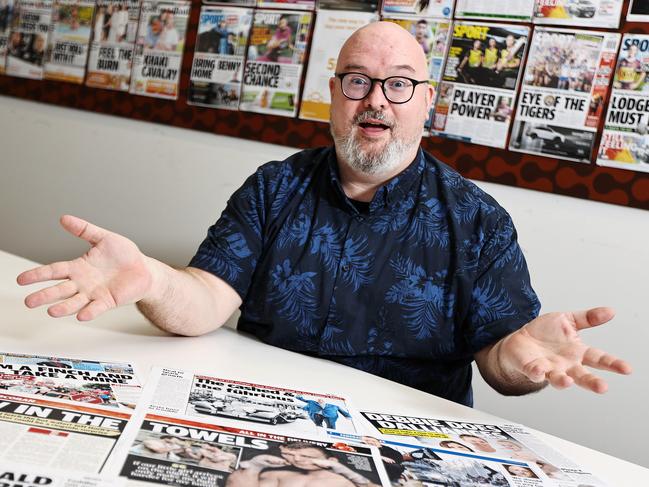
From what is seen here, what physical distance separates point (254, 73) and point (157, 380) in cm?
162

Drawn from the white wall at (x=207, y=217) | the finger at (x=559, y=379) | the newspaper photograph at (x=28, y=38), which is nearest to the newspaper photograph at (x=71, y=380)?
the finger at (x=559, y=379)

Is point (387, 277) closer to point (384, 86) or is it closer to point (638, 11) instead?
point (384, 86)

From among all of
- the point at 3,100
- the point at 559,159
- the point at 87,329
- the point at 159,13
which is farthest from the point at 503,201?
the point at 3,100

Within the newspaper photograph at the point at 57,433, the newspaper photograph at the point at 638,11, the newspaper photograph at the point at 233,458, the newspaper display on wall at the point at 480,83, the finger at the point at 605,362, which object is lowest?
the newspaper photograph at the point at 57,433

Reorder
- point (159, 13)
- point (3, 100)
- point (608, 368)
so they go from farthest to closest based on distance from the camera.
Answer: point (3, 100)
point (159, 13)
point (608, 368)

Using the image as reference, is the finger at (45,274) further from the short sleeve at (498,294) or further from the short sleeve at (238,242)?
the short sleeve at (498,294)

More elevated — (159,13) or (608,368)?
(159,13)

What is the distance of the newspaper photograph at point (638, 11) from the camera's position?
1823mm

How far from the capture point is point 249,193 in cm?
158

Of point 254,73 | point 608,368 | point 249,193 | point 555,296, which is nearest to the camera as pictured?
point 608,368

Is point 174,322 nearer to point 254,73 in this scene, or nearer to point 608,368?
point 608,368

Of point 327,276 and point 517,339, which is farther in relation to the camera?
point 327,276

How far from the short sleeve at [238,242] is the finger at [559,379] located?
68 centimetres

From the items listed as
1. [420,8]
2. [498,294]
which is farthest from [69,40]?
[498,294]
